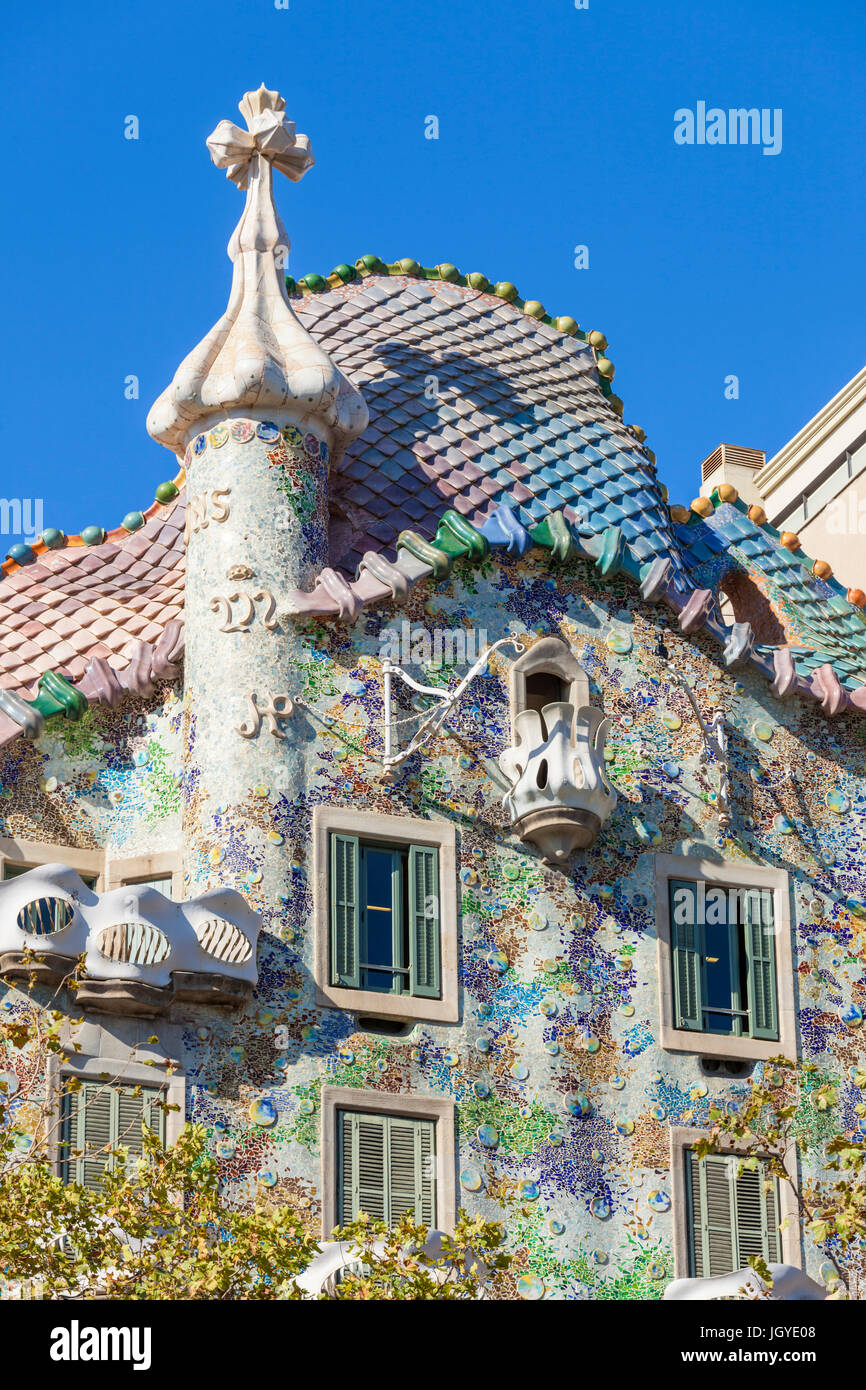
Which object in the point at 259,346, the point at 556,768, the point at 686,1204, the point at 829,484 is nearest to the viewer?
the point at 686,1204

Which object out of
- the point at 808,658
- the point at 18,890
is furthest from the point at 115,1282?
the point at 808,658

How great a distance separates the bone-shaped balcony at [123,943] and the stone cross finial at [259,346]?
15.7ft

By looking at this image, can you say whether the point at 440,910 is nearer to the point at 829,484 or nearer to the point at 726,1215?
the point at 726,1215

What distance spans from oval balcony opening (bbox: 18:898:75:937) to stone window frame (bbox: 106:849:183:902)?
1.93m

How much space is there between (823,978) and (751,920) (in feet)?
2.67

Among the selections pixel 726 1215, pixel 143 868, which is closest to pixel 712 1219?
pixel 726 1215

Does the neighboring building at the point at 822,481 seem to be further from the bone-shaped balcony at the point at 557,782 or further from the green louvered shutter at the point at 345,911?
the green louvered shutter at the point at 345,911

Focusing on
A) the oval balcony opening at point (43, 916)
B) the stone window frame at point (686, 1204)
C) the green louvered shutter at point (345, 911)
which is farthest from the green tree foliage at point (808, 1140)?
the oval balcony opening at point (43, 916)

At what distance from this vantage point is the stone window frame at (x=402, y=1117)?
2300 cm

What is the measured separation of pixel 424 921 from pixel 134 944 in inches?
106

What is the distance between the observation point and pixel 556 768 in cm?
2461

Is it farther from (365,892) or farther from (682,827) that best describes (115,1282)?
(682,827)

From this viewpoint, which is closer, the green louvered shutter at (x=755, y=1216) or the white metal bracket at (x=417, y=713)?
the green louvered shutter at (x=755, y=1216)

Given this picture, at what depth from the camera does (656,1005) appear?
24.5 m
